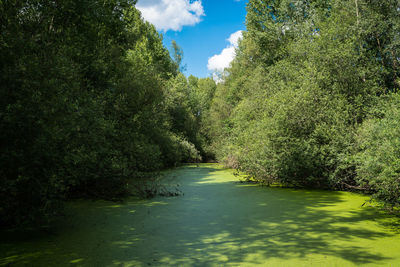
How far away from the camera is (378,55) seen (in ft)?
38.8

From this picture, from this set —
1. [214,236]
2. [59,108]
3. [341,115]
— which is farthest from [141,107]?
→ [214,236]

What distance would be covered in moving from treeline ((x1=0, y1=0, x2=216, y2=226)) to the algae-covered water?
0.67 m

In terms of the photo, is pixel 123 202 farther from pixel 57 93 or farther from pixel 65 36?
pixel 65 36

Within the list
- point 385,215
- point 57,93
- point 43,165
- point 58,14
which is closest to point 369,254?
point 385,215

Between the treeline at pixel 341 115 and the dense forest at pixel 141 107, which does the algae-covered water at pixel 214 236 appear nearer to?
the dense forest at pixel 141 107

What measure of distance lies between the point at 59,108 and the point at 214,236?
3.15 m

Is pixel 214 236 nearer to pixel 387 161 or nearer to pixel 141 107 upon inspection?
pixel 387 161

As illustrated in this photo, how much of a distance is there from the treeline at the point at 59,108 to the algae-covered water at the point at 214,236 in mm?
674

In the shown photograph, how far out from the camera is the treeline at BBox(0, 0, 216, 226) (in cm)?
411

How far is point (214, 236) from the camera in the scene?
4.49m

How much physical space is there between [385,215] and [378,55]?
28.9ft

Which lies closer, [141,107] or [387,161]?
[387,161]

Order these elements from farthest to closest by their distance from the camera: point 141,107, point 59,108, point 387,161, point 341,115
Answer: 1. point 141,107
2. point 341,115
3. point 387,161
4. point 59,108

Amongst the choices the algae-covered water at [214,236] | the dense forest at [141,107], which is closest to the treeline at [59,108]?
the dense forest at [141,107]
